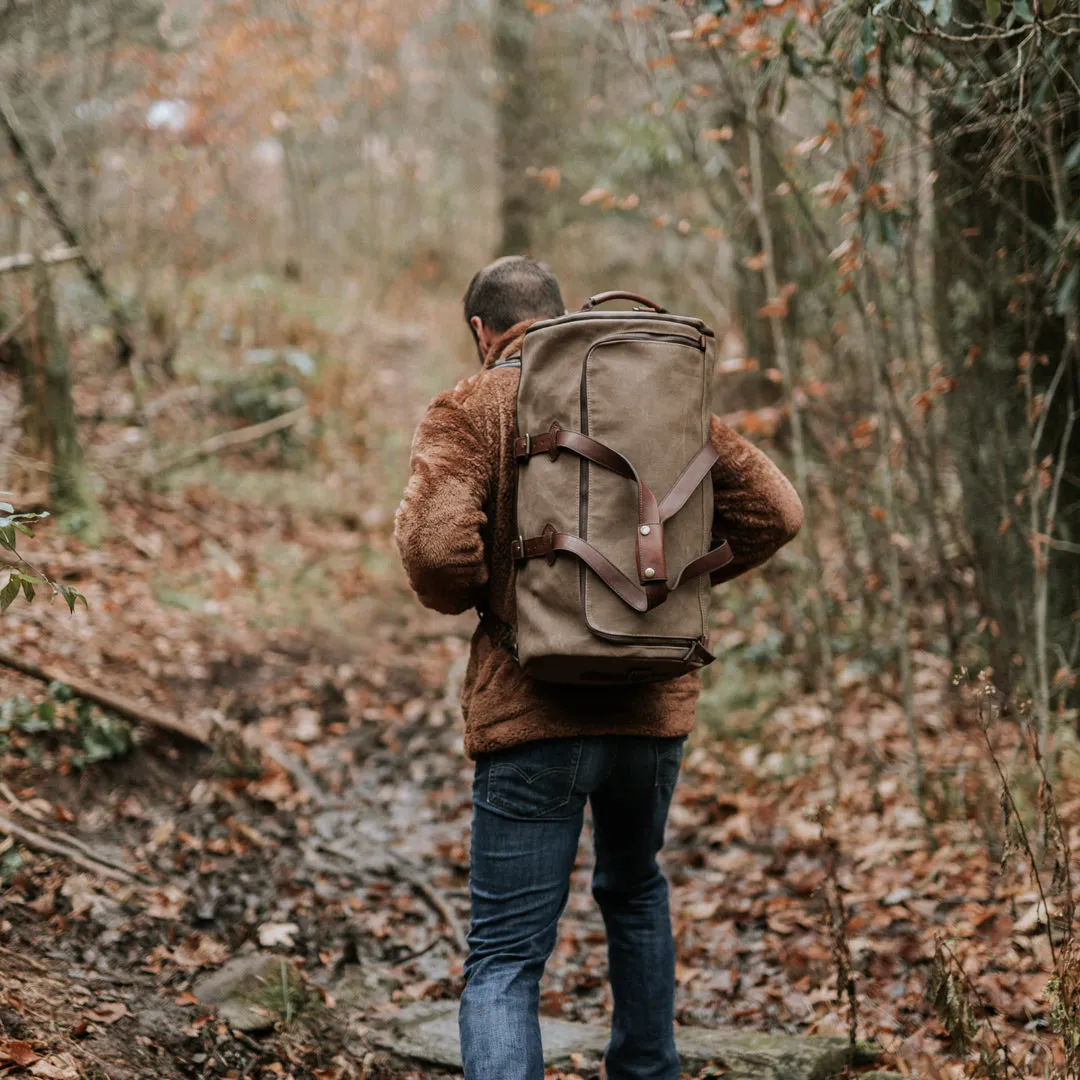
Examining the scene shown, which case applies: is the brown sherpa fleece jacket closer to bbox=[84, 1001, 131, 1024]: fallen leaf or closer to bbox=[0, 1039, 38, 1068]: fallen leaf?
bbox=[0, 1039, 38, 1068]: fallen leaf

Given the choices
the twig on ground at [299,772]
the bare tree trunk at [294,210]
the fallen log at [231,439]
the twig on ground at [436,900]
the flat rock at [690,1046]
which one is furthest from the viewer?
the bare tree trunk at [294,210]

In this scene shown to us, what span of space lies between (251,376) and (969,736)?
7459 millimetres

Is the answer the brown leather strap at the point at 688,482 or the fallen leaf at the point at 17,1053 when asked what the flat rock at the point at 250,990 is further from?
the brown leather strap at the point at 688,482

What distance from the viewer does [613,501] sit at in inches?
89.0

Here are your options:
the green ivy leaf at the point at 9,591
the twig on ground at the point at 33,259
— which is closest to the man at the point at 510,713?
the green ivy leaf at the point at 9,591

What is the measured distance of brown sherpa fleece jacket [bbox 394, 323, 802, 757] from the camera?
2352mm

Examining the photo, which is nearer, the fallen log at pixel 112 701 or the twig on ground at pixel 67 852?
the twig on ground at pixel 67 852

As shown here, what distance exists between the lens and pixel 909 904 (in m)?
4.08

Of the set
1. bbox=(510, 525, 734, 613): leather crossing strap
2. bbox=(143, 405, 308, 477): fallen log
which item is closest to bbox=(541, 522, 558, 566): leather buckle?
bbox=(510, 525, 734, 613): leather crossing strap

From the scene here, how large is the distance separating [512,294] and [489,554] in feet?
2.21

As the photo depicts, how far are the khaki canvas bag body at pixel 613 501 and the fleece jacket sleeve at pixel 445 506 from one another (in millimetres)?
122

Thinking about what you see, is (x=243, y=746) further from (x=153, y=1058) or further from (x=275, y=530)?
(x=275, y=530)

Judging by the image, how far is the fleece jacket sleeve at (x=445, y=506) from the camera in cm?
233

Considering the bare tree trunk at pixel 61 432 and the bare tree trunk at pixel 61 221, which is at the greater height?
the bare tree trunk at pixel 61 221
